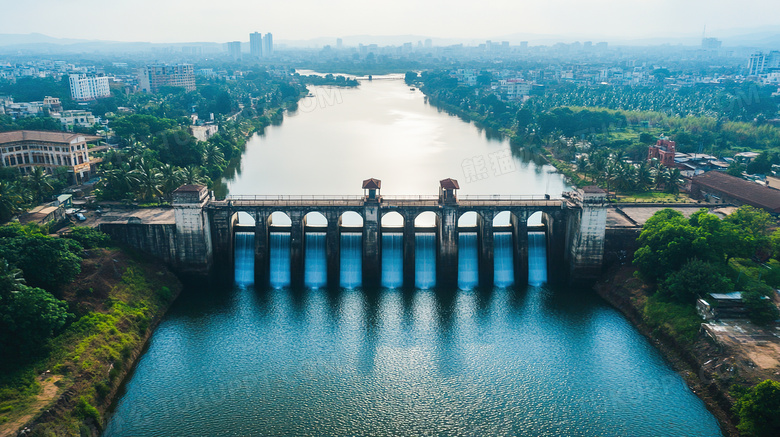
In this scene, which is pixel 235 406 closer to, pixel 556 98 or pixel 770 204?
pixel 770 204

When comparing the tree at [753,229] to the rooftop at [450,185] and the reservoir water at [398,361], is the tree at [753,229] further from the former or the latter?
the rooftop at [450,185]

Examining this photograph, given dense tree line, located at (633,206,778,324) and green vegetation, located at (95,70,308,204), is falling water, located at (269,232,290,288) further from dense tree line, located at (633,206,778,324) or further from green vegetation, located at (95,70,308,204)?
dense tree line, located at (633,206,778,324)

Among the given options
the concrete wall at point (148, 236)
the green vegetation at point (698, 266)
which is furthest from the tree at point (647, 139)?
the concrete wall at point (148, 236)

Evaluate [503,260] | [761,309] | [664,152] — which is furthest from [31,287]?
[664,152]

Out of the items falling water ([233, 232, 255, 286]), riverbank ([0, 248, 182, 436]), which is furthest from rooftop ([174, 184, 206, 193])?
riverbank ([0, 248, 182, 436])

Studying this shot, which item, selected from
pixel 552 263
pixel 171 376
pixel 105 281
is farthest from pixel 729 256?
pixel 105 281
